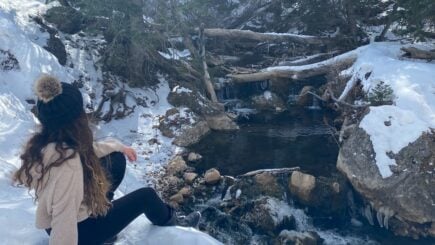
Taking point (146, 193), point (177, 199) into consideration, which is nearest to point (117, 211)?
point (146, 193)

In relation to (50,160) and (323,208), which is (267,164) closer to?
(323,208)

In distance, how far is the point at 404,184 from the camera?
7242 mm

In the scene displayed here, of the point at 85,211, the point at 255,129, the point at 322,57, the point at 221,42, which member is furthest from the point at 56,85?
the point at 221,42

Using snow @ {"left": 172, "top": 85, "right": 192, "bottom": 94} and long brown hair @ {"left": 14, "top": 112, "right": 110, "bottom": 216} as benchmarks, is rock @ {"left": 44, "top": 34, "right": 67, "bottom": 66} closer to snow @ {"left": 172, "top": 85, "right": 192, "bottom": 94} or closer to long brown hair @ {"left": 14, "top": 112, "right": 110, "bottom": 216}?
snow @ {"left": 172, "top": 85, "right": 192, "bottom": 94}

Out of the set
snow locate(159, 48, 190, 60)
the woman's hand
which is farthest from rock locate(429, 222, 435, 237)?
snow locate(159, 48, 190, 60)

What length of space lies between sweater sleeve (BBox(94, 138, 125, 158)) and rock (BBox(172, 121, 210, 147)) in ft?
21.9

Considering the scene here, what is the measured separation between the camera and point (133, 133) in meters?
10.5

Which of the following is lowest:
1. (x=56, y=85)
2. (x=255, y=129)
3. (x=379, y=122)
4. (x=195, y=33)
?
(x=255, y=129)

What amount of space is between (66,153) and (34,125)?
8.42 feet

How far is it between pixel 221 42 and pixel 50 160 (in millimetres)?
13937

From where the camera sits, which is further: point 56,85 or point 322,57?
point 322,57

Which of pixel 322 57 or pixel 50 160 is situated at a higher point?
pixel 50 160

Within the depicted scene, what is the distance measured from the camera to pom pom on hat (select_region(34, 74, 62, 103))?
2818mm

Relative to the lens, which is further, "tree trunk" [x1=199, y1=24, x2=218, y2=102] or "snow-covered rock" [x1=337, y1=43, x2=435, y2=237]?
"tree trunk" [x1=199, y1=24, x2=218, y2=102]
